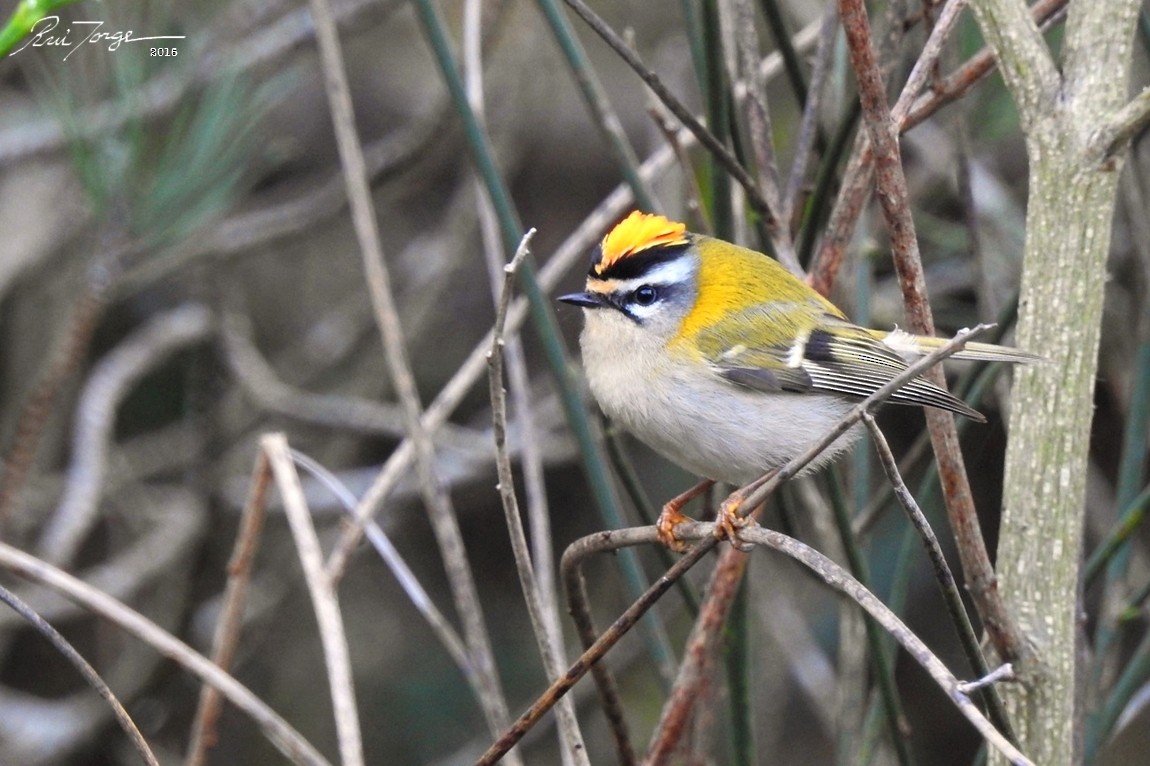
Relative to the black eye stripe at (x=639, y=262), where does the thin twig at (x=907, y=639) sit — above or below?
below

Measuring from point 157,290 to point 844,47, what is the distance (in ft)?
8.62

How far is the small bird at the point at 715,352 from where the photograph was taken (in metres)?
2.06

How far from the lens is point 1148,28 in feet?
6.34

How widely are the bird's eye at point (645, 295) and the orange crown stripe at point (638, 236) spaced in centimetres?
9

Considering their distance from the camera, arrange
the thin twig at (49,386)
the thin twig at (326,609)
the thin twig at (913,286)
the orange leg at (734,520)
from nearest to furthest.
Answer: the thin twig at (913,286)
the orange leg at (734,520)
the thin twig at (326,609)
the thin twig at (49,386)

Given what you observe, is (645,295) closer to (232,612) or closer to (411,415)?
(411,415)

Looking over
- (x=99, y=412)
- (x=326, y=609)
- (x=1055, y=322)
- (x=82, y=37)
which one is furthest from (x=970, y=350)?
(x=99, y=412)

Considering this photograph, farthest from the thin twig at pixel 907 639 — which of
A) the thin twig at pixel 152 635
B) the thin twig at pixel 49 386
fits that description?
the thin twig at pixel 49 386

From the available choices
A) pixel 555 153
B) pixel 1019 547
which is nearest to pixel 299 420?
pixel 555 153

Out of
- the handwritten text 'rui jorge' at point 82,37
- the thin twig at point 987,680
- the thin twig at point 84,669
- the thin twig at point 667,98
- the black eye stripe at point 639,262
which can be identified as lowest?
the thin twig at point 987,680

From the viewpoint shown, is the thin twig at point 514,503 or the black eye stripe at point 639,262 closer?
the thin twig at point 514,503

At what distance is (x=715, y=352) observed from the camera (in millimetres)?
2195

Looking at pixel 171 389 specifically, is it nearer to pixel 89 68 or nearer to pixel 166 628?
pixel 166 628

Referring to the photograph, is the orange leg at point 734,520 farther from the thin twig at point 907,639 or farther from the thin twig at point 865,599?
the thin twig at point 907,639
